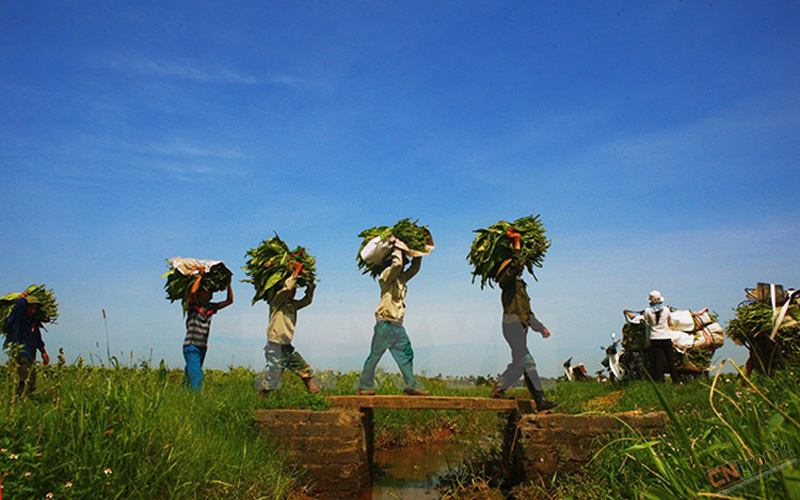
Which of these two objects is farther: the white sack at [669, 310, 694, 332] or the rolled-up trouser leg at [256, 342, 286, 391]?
the white sack at [669, 310, 694, 332]

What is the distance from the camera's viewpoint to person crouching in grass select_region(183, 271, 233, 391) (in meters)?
8.70

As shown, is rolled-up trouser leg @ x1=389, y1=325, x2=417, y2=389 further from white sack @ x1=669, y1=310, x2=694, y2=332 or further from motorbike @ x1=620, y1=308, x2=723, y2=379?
white sack @ x1=669, y1=310, x2=694, y2=332

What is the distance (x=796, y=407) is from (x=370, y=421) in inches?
270

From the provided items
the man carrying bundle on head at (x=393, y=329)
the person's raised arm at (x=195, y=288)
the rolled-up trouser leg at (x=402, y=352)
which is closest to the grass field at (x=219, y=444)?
the man carrying bundle on head at (x=393, y=329)

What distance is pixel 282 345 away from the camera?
28.0ft

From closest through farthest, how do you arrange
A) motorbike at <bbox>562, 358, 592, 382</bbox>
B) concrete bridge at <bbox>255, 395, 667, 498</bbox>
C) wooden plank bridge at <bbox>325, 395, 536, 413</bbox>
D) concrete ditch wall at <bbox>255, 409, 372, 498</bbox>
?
concrete bridge at <bbox>255, 395, 667, 498</bbox>
concrete ditch wall at <bbox>255, 409, 372, 498</bbox>
wooden plank bridge at <bbox>325, 395, 536, 413</bbox>
motorbike at <bbox>562, 358, 592, 382</bbox>

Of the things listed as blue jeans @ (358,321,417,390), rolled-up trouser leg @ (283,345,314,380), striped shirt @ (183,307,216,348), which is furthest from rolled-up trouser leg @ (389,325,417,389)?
striped shirt @ (183,307,216,348)

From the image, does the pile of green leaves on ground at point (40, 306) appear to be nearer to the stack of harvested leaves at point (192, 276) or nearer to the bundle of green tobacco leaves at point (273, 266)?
the stack of harvested leaves at point (192, 276)

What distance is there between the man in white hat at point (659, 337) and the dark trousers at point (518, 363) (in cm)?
452

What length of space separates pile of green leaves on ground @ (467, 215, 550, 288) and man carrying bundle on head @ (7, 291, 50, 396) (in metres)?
7.56

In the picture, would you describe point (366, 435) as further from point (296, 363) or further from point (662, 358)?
point (662, 358)

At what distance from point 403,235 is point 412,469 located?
400 cm

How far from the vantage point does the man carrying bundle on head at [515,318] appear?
7617 millimetres

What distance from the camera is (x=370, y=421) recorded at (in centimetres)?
857
